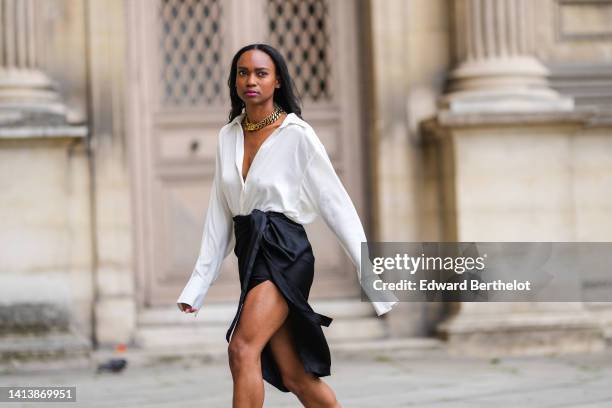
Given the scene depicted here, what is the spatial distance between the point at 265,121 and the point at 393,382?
324 cm

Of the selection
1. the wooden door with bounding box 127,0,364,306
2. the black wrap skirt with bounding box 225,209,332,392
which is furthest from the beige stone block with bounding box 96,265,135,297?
the black wrap skirt with bounding box 225,209,332,392

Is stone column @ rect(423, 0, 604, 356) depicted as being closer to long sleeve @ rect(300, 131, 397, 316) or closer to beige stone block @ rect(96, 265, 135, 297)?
beige stone block @ rect(96, 265, 135, 297)

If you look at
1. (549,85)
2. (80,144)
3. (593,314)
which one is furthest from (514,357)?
(80,144)

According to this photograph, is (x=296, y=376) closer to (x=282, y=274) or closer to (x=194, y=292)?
(x=282, y=274)

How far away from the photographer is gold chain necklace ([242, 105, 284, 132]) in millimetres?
4801

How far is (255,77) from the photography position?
471 centimetres

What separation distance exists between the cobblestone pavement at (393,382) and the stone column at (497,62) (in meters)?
1.98

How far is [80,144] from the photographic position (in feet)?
28.6

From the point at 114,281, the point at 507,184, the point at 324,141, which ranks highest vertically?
the point at 324,141

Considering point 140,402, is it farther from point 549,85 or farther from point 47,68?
point 549,85

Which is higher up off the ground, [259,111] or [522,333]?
[259,111]

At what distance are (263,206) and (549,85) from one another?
16.8 feet

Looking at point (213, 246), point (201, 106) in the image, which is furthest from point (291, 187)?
point (201, 106)

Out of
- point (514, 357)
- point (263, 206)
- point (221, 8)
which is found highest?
point (221, 8)
